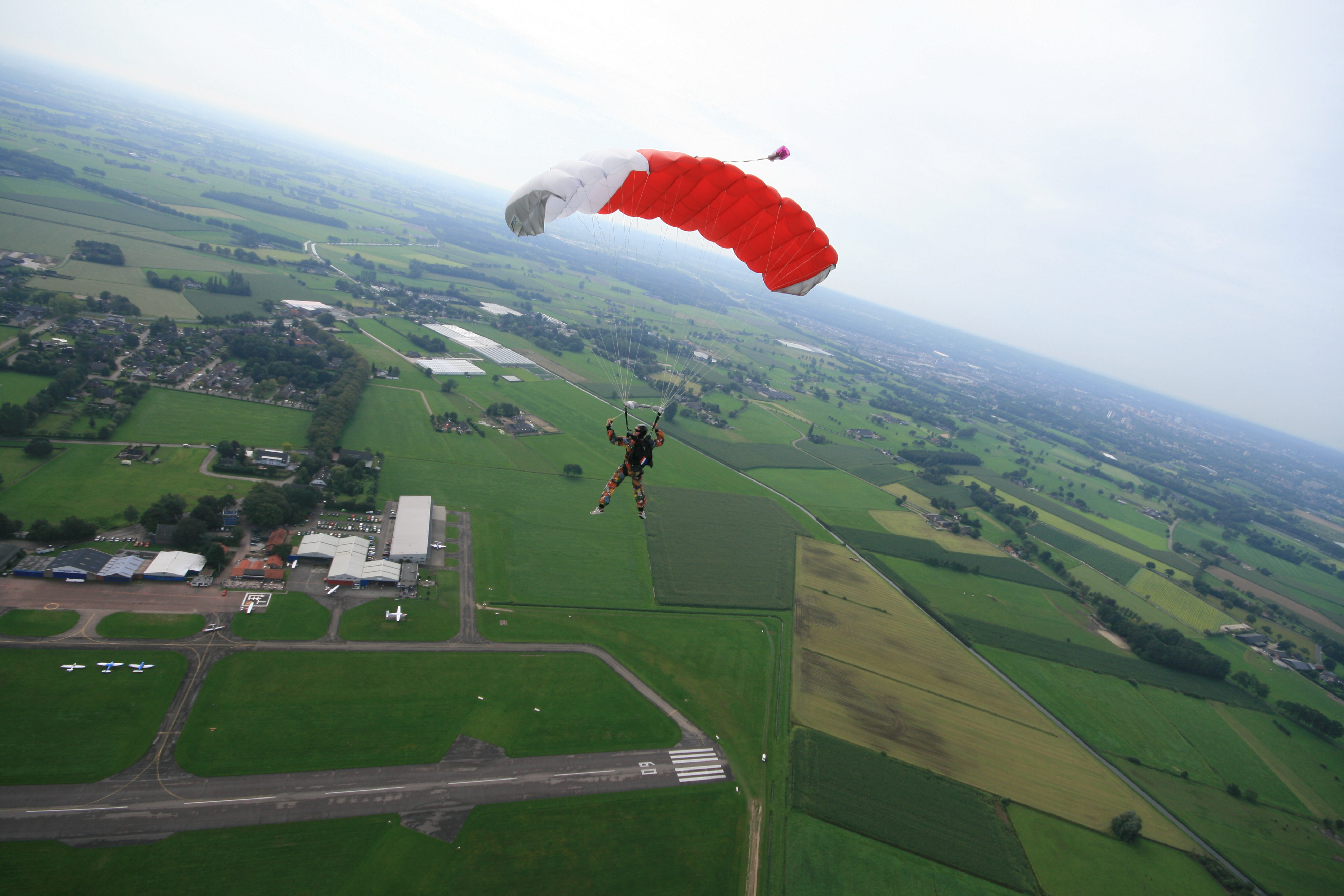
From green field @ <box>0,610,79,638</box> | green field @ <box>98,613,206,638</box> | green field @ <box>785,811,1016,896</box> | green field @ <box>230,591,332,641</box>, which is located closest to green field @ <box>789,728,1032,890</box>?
green field @ <box>785,811,1016,896</box>

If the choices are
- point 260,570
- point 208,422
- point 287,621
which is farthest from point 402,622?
point 208,422

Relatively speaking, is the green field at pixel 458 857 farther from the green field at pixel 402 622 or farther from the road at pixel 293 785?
the green field at pixel 402 622

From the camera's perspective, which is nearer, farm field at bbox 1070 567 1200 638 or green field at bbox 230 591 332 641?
green field at bbox 230 591 332 641

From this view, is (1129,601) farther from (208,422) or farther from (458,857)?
(208,422)

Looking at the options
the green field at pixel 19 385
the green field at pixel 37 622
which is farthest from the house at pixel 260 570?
the green field at pixel 19 385

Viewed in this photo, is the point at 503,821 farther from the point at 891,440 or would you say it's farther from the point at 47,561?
the point at 891,440

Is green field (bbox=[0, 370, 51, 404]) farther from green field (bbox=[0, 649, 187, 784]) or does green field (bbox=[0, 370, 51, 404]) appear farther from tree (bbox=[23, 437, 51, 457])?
green field (bbox=[0, 649, 187, 784])
